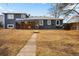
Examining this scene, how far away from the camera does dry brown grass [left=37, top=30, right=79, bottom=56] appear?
251 centimetres

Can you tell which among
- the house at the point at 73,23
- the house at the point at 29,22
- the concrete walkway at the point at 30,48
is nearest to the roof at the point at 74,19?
the house at the point at 73,23

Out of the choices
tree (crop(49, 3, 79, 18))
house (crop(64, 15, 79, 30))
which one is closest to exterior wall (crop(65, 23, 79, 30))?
house (crop(64, 15, 79, 30))

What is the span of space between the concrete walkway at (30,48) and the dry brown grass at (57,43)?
5 centimetres

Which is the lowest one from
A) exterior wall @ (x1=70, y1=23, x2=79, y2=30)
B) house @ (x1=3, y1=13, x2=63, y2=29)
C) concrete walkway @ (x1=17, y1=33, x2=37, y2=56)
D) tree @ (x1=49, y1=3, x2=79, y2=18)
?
concrete walkway @ (x1=17, y1=33, x2=37, y2=56)

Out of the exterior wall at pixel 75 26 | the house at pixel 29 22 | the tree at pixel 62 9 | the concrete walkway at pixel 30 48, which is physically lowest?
the concrete walkway at pixel 30 48

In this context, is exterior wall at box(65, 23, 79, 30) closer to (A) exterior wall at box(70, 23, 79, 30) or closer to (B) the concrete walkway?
(A) exterior wall at box(70, 23, 79, 30)

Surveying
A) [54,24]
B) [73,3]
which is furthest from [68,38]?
[73,3]

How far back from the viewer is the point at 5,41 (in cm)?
255

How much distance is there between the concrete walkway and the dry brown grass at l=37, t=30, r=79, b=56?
0.05 metres

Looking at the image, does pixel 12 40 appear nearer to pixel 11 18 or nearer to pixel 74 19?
pixel 11 18

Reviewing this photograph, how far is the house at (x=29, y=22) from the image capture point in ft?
8.45

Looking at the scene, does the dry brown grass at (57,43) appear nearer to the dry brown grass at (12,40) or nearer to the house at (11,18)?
the dry brown grass at (12,40)

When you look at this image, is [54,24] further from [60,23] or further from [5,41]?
[5,41]

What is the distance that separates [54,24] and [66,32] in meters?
0.17
